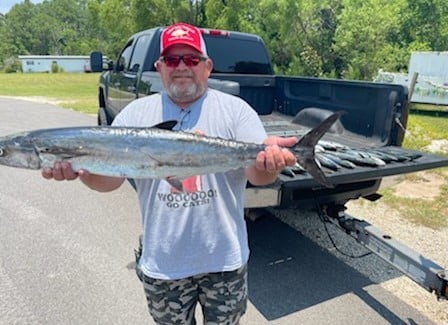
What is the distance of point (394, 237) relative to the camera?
4293 millimetres

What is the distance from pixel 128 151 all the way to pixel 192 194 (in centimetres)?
37

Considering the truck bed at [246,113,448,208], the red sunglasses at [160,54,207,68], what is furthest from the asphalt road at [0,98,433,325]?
the red sunglasses at [160,54,207,68]

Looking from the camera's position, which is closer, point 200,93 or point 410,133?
point 200,93

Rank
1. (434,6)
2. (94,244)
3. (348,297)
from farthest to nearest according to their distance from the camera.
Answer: (434,6)
(94,244)
(348,297)

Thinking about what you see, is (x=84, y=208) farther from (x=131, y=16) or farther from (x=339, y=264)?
(x=131, y=16)

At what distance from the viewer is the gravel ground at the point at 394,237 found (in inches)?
128

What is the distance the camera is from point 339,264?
3.80 m

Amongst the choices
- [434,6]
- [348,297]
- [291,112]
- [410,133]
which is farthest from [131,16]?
[434,6]

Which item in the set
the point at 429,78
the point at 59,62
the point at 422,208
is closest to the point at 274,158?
the point at 422,208

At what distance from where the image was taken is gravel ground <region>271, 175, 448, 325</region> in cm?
325

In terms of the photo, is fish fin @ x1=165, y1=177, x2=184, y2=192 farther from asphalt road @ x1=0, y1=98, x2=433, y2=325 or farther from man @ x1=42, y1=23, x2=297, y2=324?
asphalt road @ x1=0, y1=98, x2=433, y2=325

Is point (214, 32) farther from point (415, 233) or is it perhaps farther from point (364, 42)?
point (364, 42)

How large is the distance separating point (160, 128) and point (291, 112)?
4242 mm

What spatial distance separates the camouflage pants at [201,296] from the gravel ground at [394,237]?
6.18ft
